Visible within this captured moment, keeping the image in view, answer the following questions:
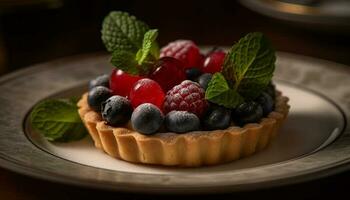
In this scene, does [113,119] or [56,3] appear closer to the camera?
[113,119]

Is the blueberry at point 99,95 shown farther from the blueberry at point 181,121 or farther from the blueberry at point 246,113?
the blueberry at point 246,113

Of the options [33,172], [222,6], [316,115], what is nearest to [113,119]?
[33,172]

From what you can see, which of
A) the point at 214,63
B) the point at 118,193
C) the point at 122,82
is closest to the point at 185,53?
the point at 214,63

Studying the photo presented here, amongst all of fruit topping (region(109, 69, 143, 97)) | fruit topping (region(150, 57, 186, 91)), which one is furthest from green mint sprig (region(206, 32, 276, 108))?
fruit topping (region(109, 69, 143, 97))

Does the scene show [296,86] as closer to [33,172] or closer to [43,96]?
[43,96]

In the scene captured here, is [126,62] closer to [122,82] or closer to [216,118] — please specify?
[122,82]

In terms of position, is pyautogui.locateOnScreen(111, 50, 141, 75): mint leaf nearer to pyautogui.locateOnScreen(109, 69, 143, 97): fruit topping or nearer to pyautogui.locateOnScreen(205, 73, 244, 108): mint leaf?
pyautogui.locateOnScreen(109, 69, 143, 97): fruit topping
